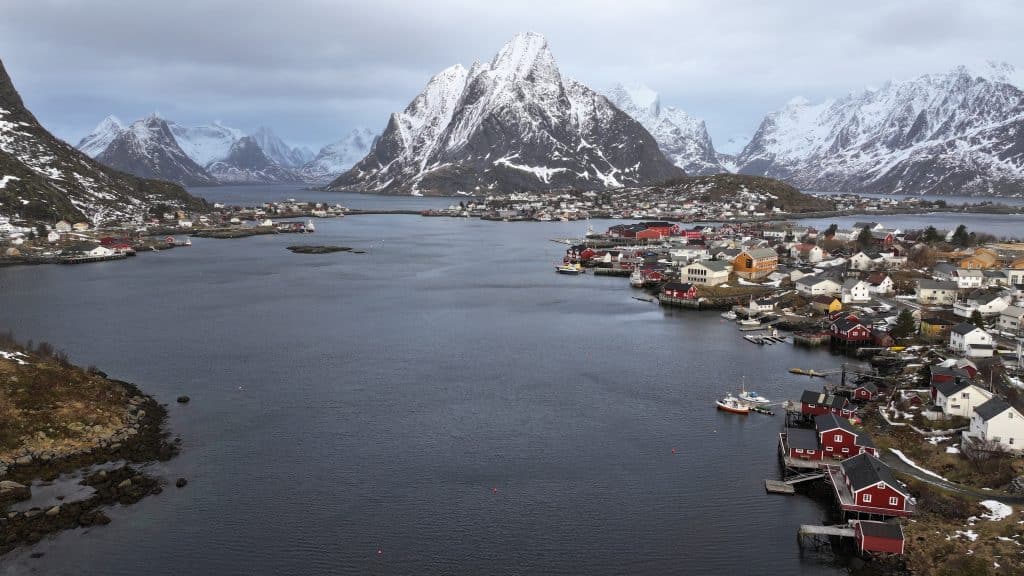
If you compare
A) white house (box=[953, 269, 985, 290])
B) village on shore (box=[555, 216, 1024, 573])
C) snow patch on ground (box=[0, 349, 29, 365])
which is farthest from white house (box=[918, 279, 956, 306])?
snow patch on ground (box=[0, 349, 29, 365])

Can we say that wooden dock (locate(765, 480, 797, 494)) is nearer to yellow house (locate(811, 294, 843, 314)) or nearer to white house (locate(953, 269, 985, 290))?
yellow house (locate(811, 294, 843, 314))

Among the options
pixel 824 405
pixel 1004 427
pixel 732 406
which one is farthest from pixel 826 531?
pixel 732 406

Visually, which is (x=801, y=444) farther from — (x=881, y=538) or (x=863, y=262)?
(x=863, y=262)

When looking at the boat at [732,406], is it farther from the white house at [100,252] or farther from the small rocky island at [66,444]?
the white house at [100,252]

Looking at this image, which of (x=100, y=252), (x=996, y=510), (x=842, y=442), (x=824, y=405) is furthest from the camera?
(x=100, y=252)

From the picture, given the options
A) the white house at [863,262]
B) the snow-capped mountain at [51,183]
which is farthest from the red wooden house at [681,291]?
the snow-capped mountain at [51,183]

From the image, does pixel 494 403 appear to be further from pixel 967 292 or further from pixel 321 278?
pixel 321 278
